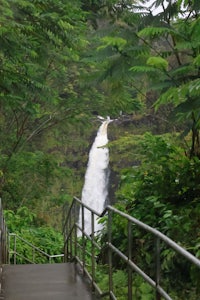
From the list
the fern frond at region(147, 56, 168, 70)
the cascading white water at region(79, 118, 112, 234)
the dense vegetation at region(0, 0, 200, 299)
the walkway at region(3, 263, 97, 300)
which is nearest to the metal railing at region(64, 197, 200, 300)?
the walkway at region(3, 263, 97, 300)

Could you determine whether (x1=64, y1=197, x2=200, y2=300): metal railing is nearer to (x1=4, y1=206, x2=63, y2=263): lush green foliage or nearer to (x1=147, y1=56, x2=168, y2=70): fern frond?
(x1=147, y1=56, x2=168, y2=70): fern frond

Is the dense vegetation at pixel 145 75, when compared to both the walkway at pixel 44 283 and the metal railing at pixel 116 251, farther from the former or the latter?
the walkway at pixel 44 283

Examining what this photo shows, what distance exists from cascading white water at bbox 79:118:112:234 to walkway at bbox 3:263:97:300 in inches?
971

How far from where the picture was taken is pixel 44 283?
18.4 feet

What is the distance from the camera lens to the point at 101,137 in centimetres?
3719

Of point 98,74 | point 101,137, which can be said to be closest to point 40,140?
point 101,137

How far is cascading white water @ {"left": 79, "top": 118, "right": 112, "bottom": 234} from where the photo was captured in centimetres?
3238

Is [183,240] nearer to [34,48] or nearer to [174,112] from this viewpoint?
[174,112]

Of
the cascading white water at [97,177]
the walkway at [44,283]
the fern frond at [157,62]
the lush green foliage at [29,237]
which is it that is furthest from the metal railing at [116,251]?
the cascading white water at [97,177]

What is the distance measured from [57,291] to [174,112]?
2.45 meters

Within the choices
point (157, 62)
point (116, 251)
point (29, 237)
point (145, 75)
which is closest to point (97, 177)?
point (29, 237)

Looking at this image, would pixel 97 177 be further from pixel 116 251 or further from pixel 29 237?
pixel 116 251

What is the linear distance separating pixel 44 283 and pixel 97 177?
29066 millimetres

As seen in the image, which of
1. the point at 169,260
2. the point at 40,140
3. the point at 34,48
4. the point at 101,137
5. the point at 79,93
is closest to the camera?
the point at 169,260
